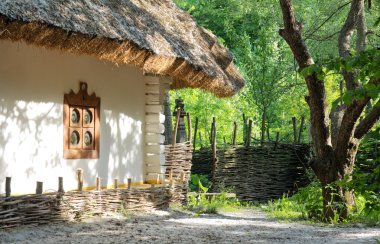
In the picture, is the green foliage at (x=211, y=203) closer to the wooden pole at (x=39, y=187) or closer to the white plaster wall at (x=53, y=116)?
the white plaster wall at (x=53, y=116)

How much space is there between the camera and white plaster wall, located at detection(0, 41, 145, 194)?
9477 millimetres

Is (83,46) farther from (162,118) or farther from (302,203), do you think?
(302,203)

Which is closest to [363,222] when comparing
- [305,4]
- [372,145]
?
[372,145]

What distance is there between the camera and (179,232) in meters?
9.44

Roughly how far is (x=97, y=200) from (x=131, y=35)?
2.17 meters

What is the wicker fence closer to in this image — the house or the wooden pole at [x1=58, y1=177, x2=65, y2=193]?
the wooden pole at [x1=58, y1=177, x2=65, y2=193]

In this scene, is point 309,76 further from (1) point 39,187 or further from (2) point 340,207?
(1) point 39,187

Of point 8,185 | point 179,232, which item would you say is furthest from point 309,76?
point 8,185

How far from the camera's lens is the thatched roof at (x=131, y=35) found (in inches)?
346

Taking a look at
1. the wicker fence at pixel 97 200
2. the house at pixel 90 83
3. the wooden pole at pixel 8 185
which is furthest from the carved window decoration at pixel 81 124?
the wooden pole at pixel 8 185

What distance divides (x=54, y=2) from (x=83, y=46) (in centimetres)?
62

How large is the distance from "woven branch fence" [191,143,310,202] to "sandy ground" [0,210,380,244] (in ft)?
11.2

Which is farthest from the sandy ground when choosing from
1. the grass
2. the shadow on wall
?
the shadow on wall

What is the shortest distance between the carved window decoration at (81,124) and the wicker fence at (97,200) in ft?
2.31
